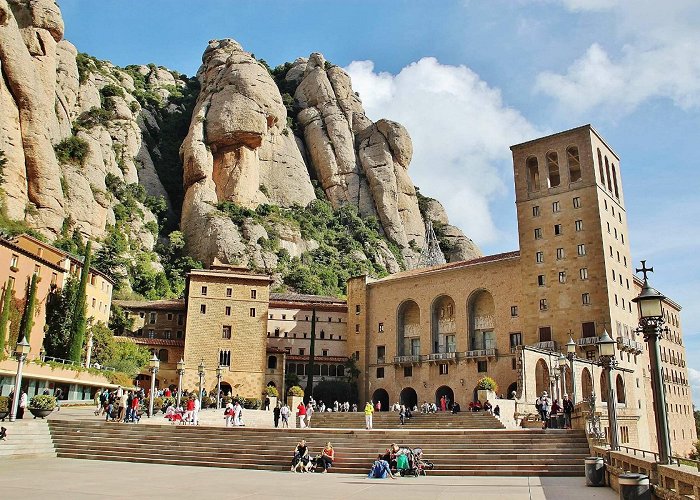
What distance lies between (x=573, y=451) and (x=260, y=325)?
132 feet

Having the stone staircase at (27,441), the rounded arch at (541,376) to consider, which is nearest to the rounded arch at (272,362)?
the rounded arch at (541,376)

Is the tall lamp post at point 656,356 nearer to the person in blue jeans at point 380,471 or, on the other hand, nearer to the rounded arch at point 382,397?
the person in blue jeans at point 380,471

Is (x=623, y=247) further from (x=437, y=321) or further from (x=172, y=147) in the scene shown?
(x=172, y=147)

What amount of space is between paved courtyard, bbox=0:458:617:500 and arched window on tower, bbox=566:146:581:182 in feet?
129

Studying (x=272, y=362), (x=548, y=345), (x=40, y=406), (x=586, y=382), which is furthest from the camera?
(x=272, y=362)

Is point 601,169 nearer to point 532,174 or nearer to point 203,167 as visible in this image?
point 532,174

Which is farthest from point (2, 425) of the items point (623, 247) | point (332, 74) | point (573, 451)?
point (332, 74)

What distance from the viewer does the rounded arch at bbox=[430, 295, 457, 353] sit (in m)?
55.1

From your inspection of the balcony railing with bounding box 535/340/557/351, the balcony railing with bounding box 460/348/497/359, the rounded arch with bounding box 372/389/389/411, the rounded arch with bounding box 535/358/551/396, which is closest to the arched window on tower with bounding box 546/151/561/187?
the balcony railing with bounding box 535/340/557/351

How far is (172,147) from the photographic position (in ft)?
314

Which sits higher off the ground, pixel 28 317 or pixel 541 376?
pixel 28 317

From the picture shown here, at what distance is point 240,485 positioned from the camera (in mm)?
14695

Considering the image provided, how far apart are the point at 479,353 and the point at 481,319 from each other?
3682 millimetres

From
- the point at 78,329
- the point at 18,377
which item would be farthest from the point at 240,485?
the point at 78,329
